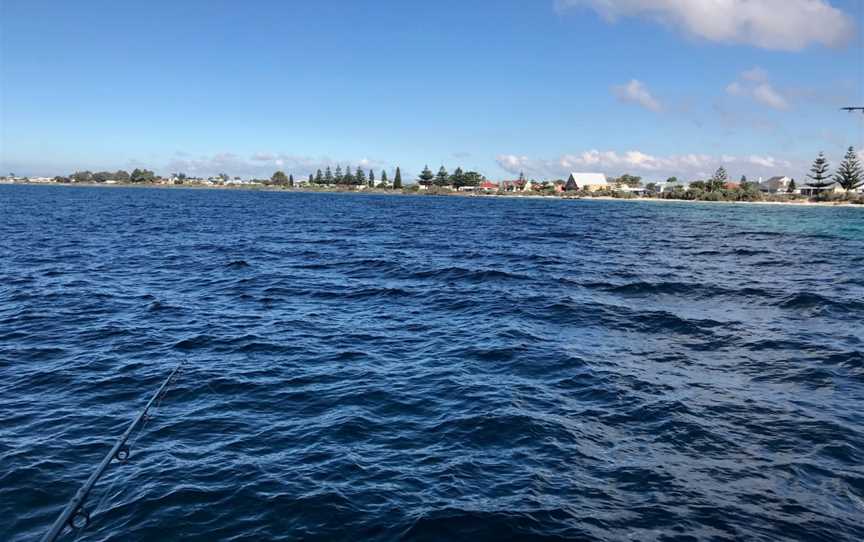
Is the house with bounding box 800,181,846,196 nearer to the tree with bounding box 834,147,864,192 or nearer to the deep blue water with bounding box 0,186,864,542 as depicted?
the tree with bounding box 834,147,864,192

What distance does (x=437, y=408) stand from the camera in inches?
506

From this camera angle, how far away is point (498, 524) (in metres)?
8.41

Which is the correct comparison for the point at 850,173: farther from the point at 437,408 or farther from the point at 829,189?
the point at 437,408

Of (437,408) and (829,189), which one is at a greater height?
(829,189)

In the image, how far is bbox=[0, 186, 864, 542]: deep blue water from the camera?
8711 millimetres

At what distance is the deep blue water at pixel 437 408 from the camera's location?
8711 millimetres

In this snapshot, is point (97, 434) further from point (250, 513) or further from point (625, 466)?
point (625, 466)

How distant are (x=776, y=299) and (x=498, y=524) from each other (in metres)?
22.8

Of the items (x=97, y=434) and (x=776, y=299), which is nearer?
(x=97, y=434)

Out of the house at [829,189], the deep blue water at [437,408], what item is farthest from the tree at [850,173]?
the deep blue water at [437,408]

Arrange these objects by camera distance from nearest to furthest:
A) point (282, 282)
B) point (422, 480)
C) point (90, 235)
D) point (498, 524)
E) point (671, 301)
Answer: point (498, 524)
point (422, 480)
point (671, 301)
point (282, 282)
point (90, 235)

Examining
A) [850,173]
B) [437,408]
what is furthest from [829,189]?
[437,408]

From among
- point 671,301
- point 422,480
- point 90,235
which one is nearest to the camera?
point 422,480

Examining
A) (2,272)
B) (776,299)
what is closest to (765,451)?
(776,299)
